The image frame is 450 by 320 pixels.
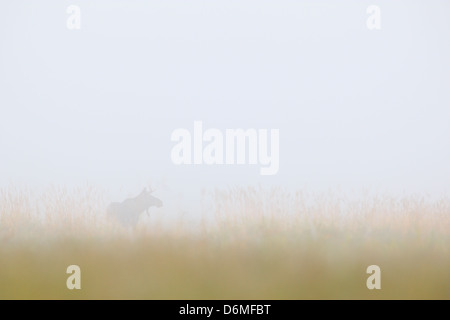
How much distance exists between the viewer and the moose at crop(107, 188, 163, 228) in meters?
5.81

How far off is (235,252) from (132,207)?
4.27 ft

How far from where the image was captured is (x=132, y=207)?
19.2 feet

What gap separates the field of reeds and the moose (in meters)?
0.12

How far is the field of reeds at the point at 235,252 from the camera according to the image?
215 inches

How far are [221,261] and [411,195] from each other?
2.48m

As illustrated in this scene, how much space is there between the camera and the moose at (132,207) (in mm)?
5809

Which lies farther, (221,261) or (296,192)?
(296,192)

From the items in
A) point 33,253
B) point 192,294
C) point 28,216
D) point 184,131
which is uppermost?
point 184,131

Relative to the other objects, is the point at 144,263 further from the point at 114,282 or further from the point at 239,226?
the point at 239,226

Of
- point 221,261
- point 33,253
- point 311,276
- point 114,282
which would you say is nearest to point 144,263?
point 114,282

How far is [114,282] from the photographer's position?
5.49 meters

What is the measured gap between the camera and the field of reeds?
5.45 meters

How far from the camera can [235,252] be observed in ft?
18.3

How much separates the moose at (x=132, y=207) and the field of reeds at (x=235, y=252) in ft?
0.39
